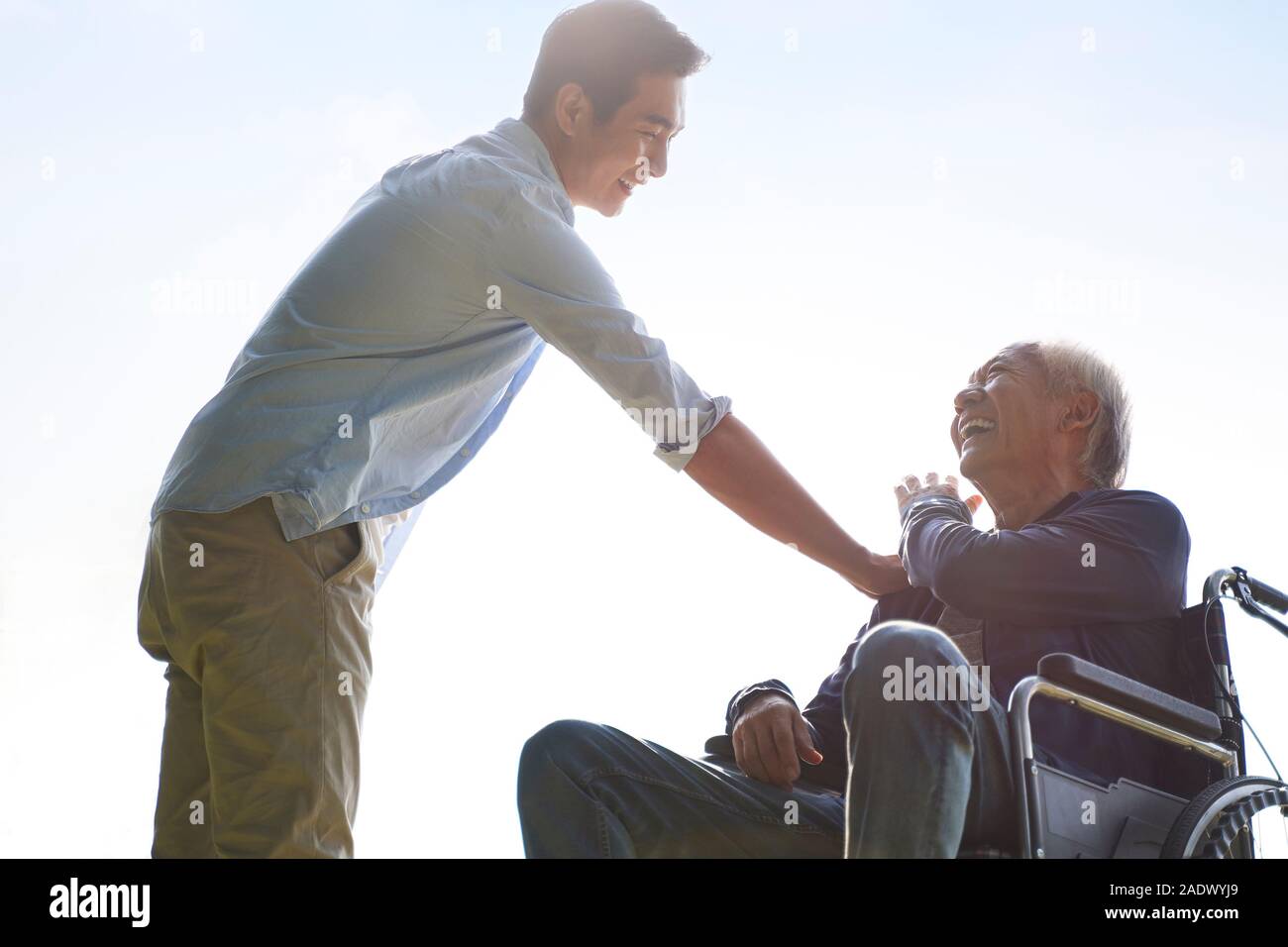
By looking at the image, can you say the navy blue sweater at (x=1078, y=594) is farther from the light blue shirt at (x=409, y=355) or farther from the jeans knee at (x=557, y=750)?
the light blue shirt at (x=409, y=355)

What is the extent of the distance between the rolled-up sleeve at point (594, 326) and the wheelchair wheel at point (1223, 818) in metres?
0.89

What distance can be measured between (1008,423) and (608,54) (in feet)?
3.39

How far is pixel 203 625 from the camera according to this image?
184 cm

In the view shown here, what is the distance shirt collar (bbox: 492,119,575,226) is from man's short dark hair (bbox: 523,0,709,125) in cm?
7

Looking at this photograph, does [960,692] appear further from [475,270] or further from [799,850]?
[475,270]

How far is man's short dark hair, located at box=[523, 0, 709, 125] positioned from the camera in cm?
237

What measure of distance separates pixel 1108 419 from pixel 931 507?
538 mm

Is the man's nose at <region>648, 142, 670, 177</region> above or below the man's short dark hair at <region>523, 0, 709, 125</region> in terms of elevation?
below

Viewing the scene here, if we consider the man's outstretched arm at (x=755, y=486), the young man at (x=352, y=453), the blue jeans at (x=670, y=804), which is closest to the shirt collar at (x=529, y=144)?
the young man at (x=352, y=453)

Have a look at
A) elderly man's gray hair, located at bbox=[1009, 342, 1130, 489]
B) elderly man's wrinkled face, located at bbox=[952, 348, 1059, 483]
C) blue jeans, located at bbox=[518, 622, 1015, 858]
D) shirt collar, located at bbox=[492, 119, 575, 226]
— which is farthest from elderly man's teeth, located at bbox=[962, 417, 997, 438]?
shirt collar, located at bbox=[492, 119, 575, 226]

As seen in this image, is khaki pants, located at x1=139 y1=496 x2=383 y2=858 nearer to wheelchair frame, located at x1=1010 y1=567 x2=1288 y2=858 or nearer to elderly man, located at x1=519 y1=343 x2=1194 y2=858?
elderly man, located at x1=519 y1=343 x2=1194 y2=858

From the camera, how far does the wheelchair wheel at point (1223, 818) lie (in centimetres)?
177

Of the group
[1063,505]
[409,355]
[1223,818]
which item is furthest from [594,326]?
[1223,818]
